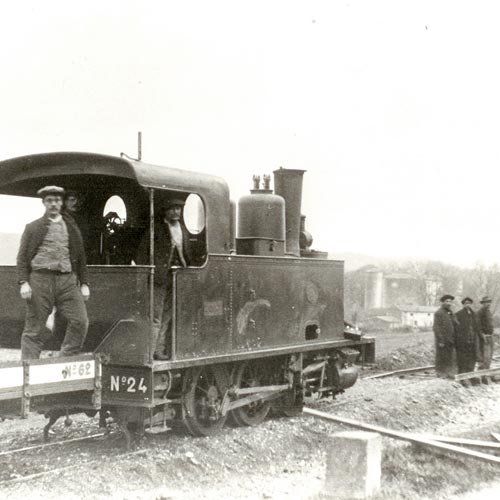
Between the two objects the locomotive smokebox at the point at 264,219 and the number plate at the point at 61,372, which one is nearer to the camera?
the number plate at the point at 61,372

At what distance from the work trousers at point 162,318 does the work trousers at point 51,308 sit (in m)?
0.79

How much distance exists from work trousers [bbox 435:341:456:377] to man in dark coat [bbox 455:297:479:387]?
0.29 metres

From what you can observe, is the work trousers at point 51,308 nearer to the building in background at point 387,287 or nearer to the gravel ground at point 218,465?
the gravel ground at point 218,465

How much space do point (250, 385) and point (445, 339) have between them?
619cm

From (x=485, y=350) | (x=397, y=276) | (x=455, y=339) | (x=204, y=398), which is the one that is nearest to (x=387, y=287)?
(x=397, y=276)

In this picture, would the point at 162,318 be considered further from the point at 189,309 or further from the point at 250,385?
the point at 250,385

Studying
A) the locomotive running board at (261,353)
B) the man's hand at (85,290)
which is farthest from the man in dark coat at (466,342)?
the man's hand at (85,290)

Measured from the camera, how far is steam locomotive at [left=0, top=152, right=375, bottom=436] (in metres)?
7.71

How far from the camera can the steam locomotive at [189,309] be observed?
25.3 ft

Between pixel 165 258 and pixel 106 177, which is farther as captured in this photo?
pixel 106 177

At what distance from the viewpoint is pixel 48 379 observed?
694 cm

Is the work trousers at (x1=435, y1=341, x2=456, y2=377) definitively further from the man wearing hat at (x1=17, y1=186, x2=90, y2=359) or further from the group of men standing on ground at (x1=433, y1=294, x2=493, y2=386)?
the man wearing hat at (x1=17, y1=186, x2=90, y2=359)

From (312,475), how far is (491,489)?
176cm

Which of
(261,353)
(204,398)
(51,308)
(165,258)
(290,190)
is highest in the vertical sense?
(290,190)
